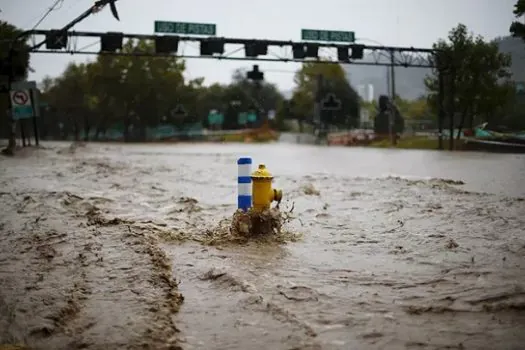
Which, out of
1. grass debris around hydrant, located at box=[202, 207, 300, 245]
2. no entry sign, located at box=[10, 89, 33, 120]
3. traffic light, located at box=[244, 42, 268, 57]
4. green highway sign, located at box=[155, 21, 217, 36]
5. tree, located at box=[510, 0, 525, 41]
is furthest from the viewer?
traffic light, located at box=[244, 42, 268, 57]

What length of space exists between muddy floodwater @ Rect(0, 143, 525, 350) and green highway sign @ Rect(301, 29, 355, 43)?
66.7 feet

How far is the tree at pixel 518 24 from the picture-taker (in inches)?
316

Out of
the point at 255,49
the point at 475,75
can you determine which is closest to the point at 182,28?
the point at 255,49

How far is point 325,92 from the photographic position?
203ft

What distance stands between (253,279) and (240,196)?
157cm

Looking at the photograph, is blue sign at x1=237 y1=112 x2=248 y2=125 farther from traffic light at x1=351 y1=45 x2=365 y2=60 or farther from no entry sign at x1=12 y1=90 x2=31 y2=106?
no entry sign at x1=12 y1=90 x2=31 y2=106

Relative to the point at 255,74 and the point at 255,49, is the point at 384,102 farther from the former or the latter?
→ the point at 255,49

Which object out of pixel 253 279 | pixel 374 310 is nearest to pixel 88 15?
pixel 253 279

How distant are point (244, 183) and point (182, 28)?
2134 centimetres

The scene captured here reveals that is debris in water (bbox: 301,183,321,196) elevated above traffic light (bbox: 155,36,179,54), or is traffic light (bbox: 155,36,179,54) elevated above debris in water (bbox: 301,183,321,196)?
traffic light (bbox: 155,36,179,54)

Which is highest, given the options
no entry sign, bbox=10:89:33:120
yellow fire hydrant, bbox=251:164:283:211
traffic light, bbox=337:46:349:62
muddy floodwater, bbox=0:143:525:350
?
traffic light, bbox=337:46:349:62

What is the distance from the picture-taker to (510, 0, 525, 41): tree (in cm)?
804

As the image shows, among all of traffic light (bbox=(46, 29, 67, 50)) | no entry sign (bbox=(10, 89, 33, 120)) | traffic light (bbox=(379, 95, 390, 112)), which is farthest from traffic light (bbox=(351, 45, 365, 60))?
no entry sign (bbox=(10, 89, 33, 120))

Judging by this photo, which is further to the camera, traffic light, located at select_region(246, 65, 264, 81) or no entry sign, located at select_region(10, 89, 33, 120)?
traffic light, located at select_region(246, 65, 264, 81)
